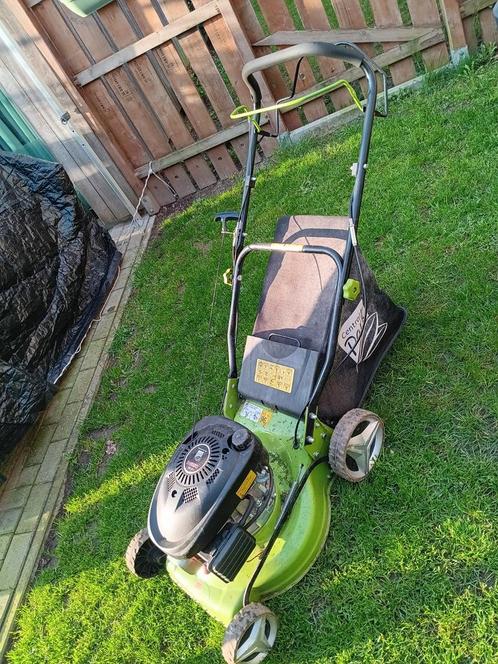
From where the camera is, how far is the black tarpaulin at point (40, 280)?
3.39m

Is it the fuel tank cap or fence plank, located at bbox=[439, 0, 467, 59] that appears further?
fence plank, located at bbox=[439, 0, 467, 59]

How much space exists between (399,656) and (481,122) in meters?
2.98

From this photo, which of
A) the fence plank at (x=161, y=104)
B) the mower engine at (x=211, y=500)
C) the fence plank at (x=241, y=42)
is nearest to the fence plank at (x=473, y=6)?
the fence plank at (x=241, y=42)

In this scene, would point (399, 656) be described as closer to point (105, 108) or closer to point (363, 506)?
point (363, 506)

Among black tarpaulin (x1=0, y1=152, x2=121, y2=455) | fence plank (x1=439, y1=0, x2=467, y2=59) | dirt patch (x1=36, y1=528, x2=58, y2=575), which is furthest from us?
fence plank (x1=439, y1=0, x2=467, y2=59)

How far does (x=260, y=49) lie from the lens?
4.20 meters

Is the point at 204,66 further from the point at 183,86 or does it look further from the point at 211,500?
the point at 211,500

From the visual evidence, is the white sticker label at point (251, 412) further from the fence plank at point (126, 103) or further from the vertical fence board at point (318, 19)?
the fence plank at point (126, 103)

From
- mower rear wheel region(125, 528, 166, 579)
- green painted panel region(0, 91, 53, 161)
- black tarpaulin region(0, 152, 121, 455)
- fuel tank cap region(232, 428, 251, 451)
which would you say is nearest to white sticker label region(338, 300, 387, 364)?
fuel tank cap region(232, 428, 251, 451)

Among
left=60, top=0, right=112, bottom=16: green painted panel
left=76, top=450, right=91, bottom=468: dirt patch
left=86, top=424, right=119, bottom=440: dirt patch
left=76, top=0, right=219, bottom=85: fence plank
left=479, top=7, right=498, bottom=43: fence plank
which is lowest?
left=76, top=450, right=91, bottom=468: dirt patch

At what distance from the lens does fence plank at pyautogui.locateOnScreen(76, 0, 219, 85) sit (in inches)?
159

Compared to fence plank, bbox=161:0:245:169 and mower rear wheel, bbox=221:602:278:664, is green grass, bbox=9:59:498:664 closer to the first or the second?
mower rear wheel, bbox=221:602:278:664

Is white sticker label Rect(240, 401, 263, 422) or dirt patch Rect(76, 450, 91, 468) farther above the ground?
white sticker label Rect(240, 401, 263, 422)

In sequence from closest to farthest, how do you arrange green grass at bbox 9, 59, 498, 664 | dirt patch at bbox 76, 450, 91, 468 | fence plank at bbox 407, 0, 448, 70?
green grass at bbox 9, 59, 498, 664, dirt patch at bbox 76, 450, 91, 468, fence plank at bbox 407, 0, 448, 70
